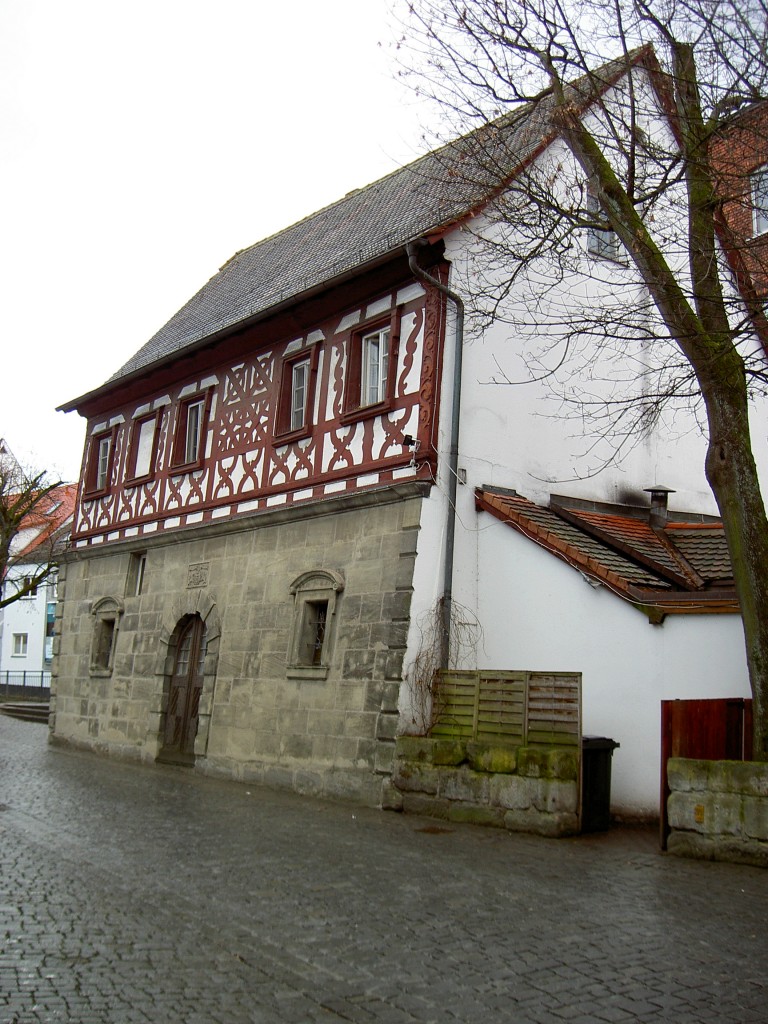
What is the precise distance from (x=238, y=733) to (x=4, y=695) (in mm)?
27591

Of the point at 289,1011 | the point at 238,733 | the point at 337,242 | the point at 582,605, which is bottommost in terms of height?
the point at 289,1011

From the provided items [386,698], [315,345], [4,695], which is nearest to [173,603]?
[315,345]

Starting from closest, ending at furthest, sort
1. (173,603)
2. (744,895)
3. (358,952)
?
1. (358,952)
2. (744,895)
3. (173,603)

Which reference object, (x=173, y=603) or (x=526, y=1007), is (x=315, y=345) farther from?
(x=526, y=1007)

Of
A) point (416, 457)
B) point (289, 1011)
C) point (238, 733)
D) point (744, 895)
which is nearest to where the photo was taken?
point (289, 1011)

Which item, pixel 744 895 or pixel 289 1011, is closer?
pixel 289 1011

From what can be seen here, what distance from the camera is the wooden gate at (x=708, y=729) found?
9258 mm

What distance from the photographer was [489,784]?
34.3 feet

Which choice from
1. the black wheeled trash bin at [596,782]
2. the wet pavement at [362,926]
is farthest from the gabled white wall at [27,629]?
the black wheeled trash bin at [596,782]

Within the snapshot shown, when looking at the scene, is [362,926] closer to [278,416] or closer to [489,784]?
[489,784]

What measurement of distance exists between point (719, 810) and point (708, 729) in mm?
1015

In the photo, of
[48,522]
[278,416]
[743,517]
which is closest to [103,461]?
[278,416]

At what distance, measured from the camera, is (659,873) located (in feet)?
26.7

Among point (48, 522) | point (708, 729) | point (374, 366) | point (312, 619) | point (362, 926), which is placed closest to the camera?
point (362, 926)
